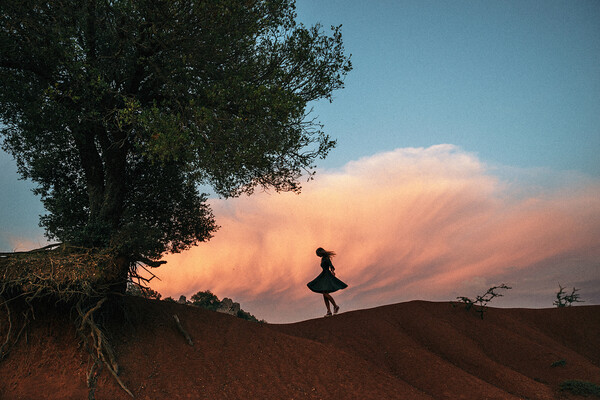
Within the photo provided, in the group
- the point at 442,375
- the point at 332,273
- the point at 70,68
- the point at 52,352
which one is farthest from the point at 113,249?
the point at 442,375

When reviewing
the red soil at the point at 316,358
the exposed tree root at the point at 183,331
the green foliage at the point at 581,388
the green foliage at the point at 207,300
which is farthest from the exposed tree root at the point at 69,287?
the green foliage at the point at 207,300

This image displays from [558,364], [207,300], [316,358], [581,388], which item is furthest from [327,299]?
[207,300]

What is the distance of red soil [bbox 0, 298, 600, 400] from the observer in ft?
42.9

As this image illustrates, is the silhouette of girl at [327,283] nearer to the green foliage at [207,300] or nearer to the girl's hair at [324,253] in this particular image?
the girl's hair at [324,253]

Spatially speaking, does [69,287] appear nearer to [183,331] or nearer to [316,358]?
[183,331]

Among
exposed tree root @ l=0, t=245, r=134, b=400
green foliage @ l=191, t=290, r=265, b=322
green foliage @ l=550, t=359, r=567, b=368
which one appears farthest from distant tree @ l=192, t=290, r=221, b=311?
green foliage @ l=550, t=359, r=567, b=368

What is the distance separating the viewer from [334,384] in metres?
14.1

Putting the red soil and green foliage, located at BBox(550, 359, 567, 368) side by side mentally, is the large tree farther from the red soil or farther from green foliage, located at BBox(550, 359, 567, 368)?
green foliage, located at BBox(550, 359, 567, 368)

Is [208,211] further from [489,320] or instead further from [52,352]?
[489,320]

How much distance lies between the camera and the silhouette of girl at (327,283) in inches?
843

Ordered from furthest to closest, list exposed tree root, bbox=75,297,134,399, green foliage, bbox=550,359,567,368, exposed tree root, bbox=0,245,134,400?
green foliage, bbox=550,359,567,368, exposed tree root, bbox=0,245,134,400, exposed tree root, bbox=75,297,134,399

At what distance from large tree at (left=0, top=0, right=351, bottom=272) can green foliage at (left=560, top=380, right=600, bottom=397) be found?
13.0 meters

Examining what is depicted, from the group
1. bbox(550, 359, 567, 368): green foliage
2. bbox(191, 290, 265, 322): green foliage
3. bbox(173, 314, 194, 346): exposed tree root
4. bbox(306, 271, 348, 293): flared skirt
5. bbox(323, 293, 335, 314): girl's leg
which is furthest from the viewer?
bbox(191, 290, 265, 322): green foliage

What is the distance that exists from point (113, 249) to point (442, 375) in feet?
42.4
